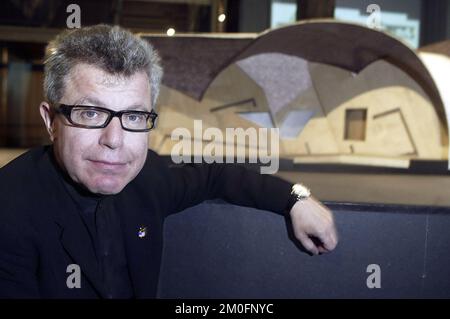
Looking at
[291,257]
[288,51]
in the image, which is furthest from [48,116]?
[288,51]

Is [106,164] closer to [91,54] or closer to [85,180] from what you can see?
[85,180]

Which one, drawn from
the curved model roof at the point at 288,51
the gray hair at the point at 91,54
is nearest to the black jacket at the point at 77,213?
the gray hair at the point at 91,54

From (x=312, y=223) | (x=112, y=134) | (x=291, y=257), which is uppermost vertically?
(x=112, y=134)

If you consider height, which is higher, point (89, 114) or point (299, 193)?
point (89, 114)

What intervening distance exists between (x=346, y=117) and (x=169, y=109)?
6.03 feet

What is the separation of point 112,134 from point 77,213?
0.25 m

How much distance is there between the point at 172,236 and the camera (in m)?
1.59

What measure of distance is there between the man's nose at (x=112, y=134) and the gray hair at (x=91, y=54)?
13cm

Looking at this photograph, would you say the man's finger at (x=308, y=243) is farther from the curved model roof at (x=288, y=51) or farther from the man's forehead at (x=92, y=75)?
the curved model roof at (x=288, y=51)

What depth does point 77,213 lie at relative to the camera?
3.83 feet

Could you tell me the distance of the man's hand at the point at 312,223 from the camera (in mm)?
1355
